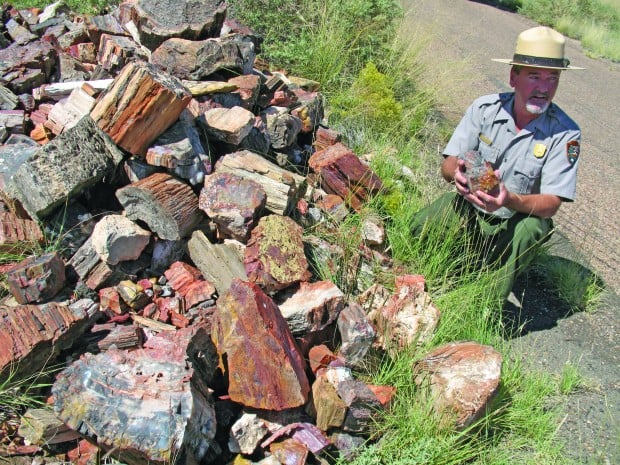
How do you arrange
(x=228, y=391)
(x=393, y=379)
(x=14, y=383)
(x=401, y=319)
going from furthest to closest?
(x=401, y=319) → (x=393, y=379) → (x=228, y=391) → (x=14, y=383)

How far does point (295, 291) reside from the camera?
319 centimetres

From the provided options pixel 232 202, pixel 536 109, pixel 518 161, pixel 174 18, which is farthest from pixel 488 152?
pixel 174 18

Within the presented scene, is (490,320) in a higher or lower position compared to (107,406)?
lower

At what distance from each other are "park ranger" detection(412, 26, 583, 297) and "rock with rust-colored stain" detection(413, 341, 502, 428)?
2.88 ft

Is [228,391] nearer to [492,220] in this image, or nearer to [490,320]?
[490,320]

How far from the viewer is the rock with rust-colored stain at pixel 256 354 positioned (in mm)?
2617

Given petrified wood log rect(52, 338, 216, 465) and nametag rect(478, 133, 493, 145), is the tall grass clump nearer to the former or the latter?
nametag rect(478, 133, 493, 145)

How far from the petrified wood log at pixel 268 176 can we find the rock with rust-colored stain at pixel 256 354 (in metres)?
0.81

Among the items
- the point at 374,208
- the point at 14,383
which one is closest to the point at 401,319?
the point at 374,208

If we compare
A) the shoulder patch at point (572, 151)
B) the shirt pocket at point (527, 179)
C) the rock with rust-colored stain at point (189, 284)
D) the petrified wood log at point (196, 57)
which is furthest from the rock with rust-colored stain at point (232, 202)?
the shoulder patch at point (572, 151)

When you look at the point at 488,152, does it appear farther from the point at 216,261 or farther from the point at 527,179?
the point at 216,261

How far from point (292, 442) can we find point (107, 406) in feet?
2.93

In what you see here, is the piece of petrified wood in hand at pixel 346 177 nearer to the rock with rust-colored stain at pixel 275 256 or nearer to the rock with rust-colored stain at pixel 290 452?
the rock with rust-colored stain at pixel 275 256

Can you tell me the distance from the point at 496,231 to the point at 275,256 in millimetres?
1617
